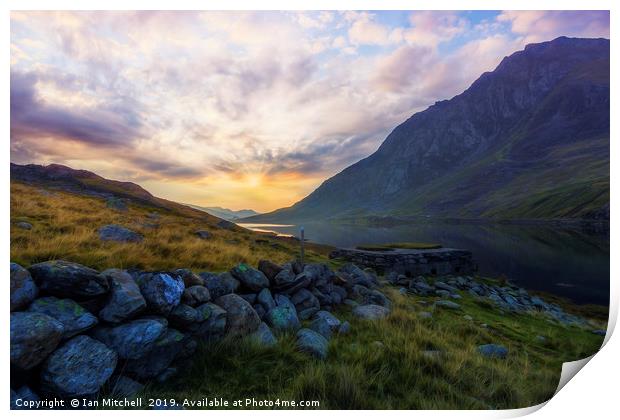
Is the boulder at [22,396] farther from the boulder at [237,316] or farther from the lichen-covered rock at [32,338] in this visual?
the boulder at [237,316]

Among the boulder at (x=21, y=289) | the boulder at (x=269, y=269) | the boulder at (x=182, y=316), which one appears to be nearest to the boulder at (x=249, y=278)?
the boulder at (x=269, y=269)

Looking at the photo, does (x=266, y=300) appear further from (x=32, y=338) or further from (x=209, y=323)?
(x=32, y=338)

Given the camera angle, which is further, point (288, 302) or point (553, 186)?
point (553, 186)

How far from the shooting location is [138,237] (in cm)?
935

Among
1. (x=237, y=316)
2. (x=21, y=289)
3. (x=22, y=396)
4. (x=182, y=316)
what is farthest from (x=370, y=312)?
(x=21, y=289)

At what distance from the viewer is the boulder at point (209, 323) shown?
460 centimetres

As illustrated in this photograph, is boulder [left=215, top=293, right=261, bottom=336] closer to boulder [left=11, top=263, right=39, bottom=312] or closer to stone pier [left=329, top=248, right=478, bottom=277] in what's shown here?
boulder [left=11, top=263, right=39, bottom=312]

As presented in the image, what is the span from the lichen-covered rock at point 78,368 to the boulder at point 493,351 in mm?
5992

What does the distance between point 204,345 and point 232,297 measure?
958 millimetres

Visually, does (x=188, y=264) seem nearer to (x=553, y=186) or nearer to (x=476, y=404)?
(x=476, y=404)

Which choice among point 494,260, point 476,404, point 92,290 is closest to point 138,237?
point 92,290

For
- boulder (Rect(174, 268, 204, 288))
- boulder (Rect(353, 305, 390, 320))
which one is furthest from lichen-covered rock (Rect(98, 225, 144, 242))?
boulder (Rect(353, 305, 390, 320))

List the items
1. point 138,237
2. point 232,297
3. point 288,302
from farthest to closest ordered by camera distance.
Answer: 1. point 138,237
2. point 288,302
3. point 232,297

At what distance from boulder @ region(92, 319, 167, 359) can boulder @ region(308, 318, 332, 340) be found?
9.03 feet
